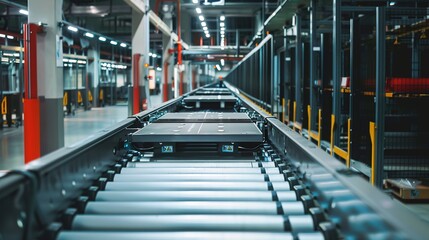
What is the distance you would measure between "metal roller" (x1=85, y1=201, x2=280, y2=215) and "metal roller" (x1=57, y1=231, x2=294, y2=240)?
386 mm

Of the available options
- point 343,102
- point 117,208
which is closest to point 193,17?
point 343,102

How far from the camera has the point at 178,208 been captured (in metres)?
2.56

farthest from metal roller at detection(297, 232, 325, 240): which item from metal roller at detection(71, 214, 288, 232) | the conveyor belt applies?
metal roller at detection(71, 214, 288, 232)

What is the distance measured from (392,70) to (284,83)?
4971 millimetres

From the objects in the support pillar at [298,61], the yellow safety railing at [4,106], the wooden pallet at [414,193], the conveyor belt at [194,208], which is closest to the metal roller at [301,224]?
the conveyor belt at [194,208]

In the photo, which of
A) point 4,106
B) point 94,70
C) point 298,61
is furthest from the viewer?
point 94,70

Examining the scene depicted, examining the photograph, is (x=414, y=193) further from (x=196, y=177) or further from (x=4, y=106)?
(x=4, y=106)

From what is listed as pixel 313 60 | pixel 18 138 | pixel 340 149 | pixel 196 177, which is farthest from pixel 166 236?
pixel 18 138

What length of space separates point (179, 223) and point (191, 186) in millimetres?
760

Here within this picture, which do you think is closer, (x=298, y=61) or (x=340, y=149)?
(x=340, y=149)

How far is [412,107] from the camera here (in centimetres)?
793

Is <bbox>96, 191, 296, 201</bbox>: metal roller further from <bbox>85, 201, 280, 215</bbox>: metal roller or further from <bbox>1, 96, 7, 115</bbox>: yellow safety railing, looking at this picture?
<bbox>1, 96, 7, 115</bbox>: yellow safety railing

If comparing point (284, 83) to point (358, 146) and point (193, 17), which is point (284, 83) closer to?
point (358, 146)

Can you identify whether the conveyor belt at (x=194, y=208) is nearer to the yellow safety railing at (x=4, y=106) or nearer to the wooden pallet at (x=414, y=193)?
the wooden pallet at (x=414, y=193)
